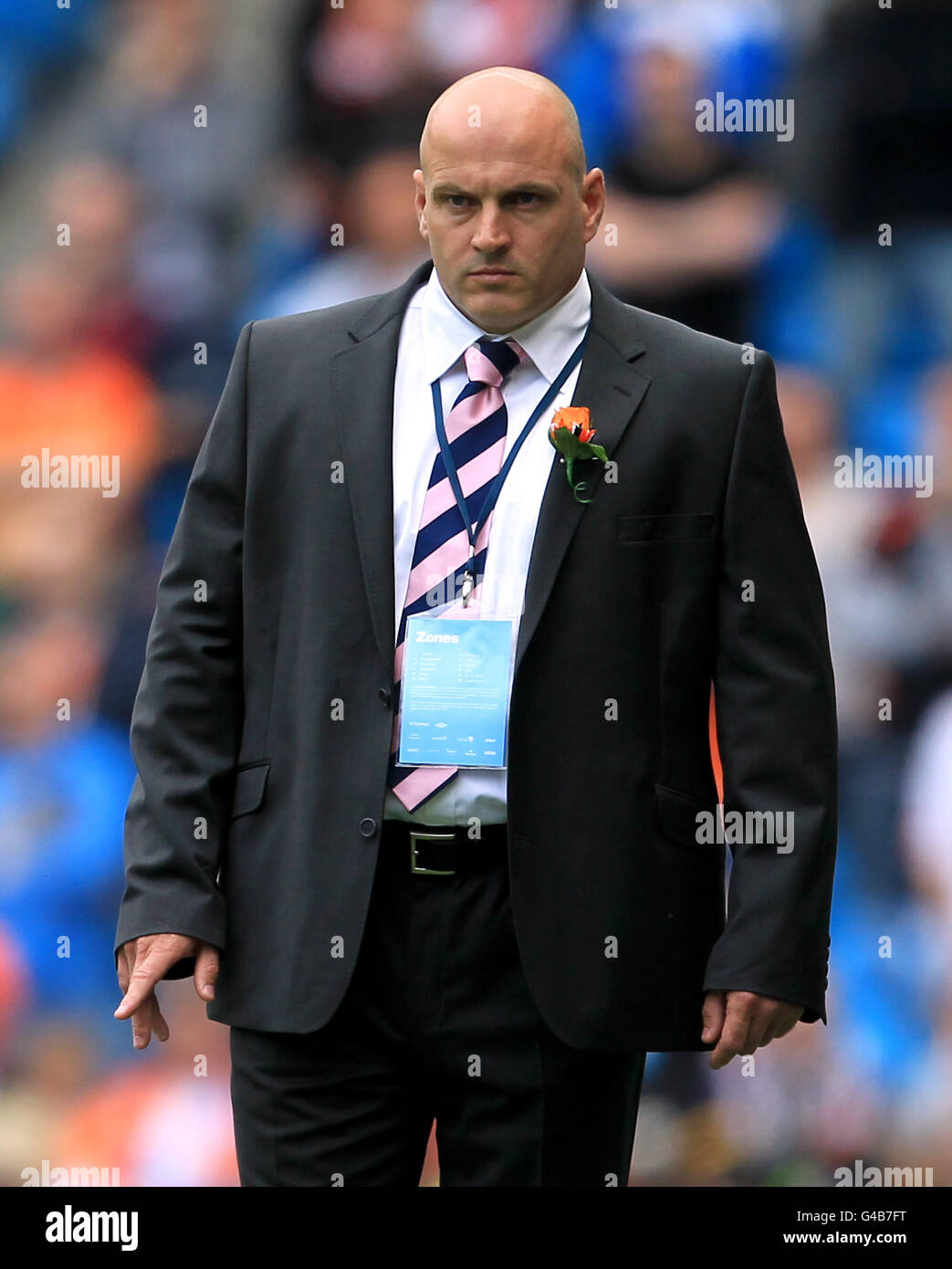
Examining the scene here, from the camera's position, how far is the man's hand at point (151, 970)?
234 centimetres

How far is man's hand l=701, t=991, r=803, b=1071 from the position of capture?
2.39m

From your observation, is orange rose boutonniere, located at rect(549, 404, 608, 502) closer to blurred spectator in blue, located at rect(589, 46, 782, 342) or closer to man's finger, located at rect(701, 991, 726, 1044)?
man's finger, located at rect(701, 991, 726, 1044)

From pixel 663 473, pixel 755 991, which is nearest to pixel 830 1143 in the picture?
pixel 755 991

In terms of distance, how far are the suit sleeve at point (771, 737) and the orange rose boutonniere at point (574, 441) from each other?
0.20 meters

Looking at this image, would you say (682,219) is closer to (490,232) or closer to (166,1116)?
(490,232)

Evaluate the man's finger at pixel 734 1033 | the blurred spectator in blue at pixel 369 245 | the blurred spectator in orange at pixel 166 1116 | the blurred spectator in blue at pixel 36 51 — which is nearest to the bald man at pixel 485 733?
the man's finger at pixel 734 1033

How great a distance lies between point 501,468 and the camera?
2451 mm

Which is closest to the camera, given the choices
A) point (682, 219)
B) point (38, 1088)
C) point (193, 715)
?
point (193, 715)

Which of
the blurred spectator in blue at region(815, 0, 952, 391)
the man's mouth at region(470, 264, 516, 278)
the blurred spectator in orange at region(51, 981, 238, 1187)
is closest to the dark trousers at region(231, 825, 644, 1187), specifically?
the man's mouth at region(470, 264, 516, 278)

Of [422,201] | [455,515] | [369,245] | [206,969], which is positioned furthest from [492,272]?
[369,245]

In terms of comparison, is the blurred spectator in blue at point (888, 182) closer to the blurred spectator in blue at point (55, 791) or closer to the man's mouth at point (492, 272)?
the man's mouth at point (492, 272)

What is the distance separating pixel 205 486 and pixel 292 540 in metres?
0.14

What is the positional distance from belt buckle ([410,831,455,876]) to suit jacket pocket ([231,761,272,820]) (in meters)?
0.22

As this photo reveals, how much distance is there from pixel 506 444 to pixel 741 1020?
2.64 feet
